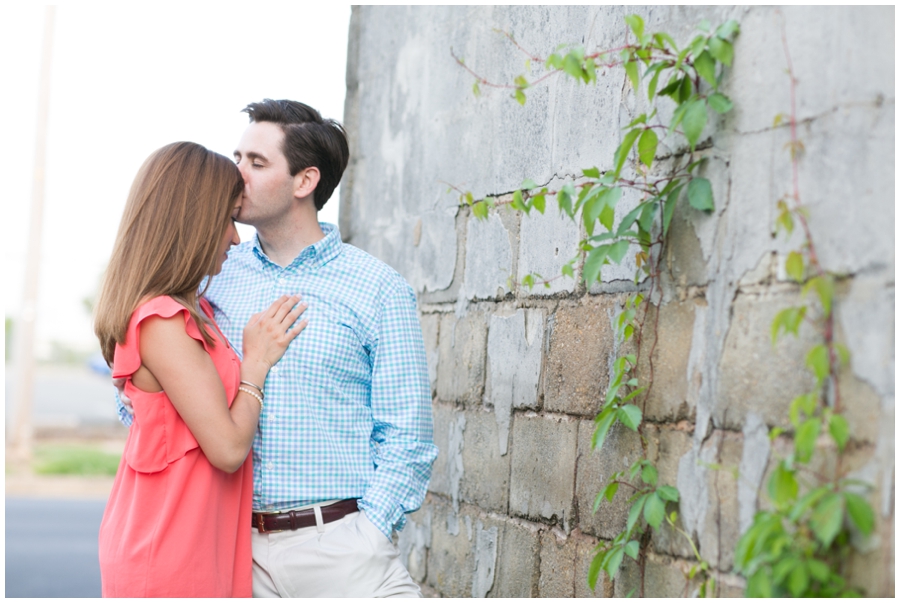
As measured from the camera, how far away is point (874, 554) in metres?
1.43

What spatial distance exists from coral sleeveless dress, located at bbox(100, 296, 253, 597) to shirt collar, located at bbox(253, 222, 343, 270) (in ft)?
1.47

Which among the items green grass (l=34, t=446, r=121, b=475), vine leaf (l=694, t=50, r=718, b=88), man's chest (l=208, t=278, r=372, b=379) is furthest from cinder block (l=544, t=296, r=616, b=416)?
green grass (l=34, t=446, r=121, b=475)

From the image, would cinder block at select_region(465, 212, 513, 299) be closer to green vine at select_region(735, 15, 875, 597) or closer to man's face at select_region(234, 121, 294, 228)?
man's face at select_region(234, 121, 294, 228)

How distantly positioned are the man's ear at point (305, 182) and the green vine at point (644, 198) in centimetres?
70

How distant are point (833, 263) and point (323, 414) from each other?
4.25 feet

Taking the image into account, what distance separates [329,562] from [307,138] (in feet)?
3.98

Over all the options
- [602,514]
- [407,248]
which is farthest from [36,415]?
[602,514]

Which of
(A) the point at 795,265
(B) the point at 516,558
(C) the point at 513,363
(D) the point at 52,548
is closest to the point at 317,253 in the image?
(C) the point at 513,363

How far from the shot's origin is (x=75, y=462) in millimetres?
13133

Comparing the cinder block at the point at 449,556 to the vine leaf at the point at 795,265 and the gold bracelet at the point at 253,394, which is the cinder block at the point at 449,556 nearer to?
the gold bracelet at the point at 253,394

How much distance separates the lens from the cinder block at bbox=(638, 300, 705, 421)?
194cm

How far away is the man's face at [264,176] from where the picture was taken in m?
2.45

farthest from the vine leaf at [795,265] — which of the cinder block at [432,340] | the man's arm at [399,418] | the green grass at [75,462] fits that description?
the green grass at [75,462]

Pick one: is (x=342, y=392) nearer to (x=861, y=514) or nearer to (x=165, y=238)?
(x=165, y=238)
